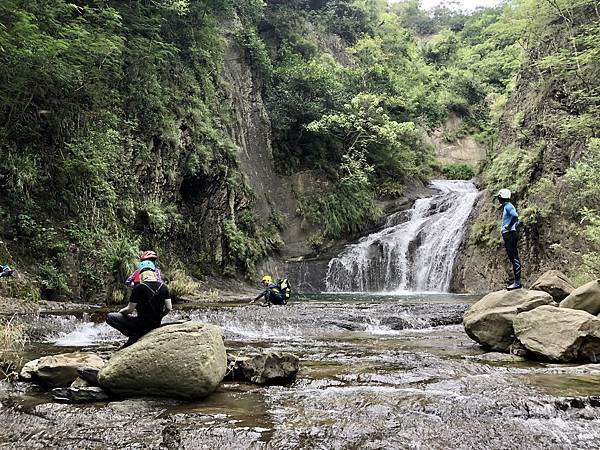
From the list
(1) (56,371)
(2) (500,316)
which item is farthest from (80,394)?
(2) (500,316)

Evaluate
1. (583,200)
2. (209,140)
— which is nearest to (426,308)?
(583,200)

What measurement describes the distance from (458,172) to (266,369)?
113 ft

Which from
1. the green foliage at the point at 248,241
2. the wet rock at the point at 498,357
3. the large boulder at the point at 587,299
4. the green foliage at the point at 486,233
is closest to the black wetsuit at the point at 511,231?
the large boulder at the point at 587,299

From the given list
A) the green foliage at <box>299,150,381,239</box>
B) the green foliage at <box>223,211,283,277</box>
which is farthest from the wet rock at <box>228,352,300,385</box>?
the green foliage at <box>299,150,381,239</box>

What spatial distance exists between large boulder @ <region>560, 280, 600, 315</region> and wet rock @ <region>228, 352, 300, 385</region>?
5131 millimetres

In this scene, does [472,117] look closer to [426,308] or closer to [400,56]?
[400,56]

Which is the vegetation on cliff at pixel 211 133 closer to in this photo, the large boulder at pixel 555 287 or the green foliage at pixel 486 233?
the green foliage at pixel 486 233

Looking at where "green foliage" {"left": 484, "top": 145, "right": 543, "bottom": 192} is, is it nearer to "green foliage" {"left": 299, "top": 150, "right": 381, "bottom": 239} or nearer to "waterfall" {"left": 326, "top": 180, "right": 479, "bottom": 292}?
"waterfall" {"left": 326, "top": 180, "right": 479, "bottom": 292}

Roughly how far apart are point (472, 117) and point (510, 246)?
34673mm

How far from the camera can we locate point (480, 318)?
335 inches

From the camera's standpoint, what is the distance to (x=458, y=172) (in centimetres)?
3772

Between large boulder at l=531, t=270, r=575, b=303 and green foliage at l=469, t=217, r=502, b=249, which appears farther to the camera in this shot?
green foliage at l=469, t=217, r=502, b=249

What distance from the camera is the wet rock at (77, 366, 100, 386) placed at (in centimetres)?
559

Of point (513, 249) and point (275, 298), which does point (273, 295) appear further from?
point (513, 249)
